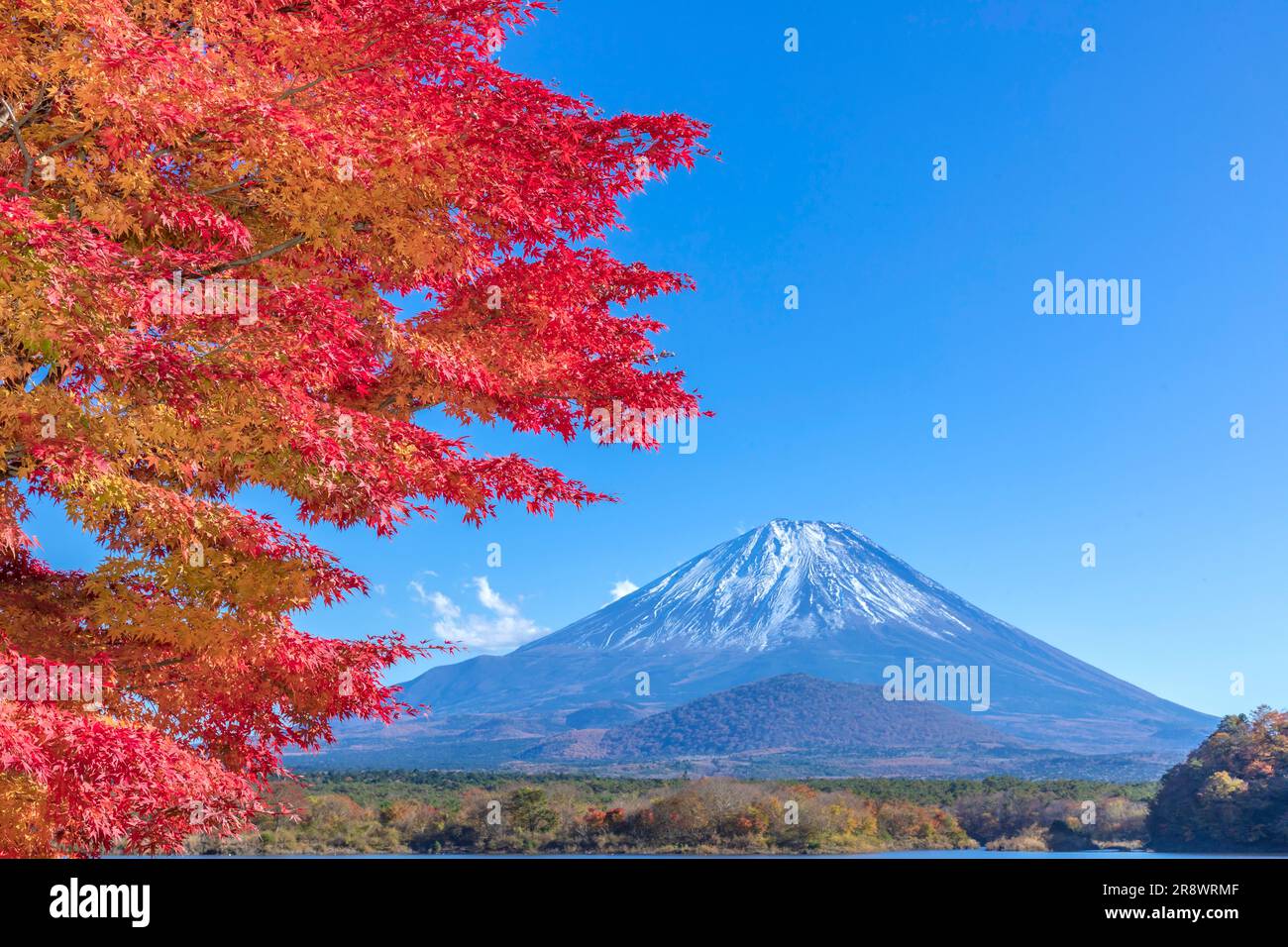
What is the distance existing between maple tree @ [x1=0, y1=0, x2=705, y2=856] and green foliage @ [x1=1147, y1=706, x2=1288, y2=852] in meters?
65.7

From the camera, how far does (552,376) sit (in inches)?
480

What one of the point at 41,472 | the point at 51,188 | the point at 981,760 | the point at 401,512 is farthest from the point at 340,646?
the point at 981,760

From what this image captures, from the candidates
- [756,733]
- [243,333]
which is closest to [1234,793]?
[243,333]

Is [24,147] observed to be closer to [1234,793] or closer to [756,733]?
[1234,793]

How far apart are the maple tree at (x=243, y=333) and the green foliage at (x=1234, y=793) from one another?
65.7 meters

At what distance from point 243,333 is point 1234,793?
7452 centimetres

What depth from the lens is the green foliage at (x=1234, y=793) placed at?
65.6 meters
